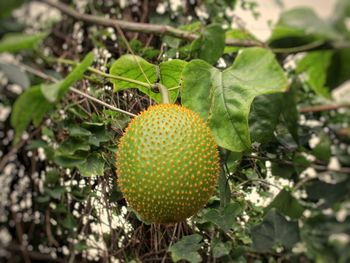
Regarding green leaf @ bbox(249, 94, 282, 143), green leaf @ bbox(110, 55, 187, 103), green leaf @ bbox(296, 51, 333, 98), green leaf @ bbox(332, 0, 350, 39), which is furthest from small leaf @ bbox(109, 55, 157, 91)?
green leaf @ bbox(332, 0, 350, 39)

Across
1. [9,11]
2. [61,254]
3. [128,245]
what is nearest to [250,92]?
[9,11]

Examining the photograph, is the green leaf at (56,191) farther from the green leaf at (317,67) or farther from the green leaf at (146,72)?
the green leaf at (317,67)

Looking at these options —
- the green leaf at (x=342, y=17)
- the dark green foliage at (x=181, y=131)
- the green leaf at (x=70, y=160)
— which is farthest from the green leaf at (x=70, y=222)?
the green leaf at (x=342, y=17)

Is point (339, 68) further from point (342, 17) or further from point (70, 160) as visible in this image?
point (70, 160)

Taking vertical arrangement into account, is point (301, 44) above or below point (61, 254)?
above

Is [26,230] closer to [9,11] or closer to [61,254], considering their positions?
[61,254]

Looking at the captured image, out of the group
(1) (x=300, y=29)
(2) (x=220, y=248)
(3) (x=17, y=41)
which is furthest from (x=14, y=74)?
(2) (x=220, y=248)
